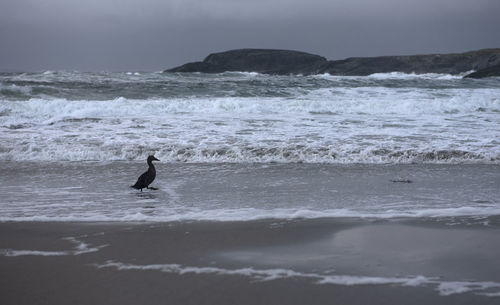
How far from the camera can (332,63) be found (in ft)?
181

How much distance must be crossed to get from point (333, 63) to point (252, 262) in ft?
175

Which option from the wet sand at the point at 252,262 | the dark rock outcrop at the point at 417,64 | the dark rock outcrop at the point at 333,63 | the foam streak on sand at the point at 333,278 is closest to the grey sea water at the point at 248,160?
the wet sand at the point at 252,262

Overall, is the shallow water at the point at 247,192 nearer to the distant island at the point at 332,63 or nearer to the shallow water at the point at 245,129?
the shallow water at the point at 245,129

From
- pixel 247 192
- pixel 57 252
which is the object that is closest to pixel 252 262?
pixel 57 252

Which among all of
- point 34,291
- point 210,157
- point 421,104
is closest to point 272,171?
point 210,157

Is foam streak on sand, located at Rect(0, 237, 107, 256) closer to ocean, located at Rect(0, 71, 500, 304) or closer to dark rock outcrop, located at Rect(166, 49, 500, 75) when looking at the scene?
ocean, located at Rect(0, 71, 500, 304)

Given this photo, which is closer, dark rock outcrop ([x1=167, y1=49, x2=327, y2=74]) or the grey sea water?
the grey sea water

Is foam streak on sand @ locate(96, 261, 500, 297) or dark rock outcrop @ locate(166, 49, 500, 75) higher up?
dark rock outcrop @ locate(166, 49, 500, 75)

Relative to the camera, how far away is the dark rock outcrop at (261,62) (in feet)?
183

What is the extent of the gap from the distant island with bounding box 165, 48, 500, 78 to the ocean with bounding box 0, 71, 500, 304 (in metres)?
40.7

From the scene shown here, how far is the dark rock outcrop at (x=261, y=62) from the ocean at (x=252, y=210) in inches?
1694

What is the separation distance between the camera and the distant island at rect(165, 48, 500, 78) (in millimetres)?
51500

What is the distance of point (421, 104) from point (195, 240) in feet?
49.5

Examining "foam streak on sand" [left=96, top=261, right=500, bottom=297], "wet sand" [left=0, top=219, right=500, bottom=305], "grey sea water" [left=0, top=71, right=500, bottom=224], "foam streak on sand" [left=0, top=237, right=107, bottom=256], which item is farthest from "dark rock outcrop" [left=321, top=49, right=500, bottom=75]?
"foam streak on sand" [left=96, top=261, right=500, bottom=297]
